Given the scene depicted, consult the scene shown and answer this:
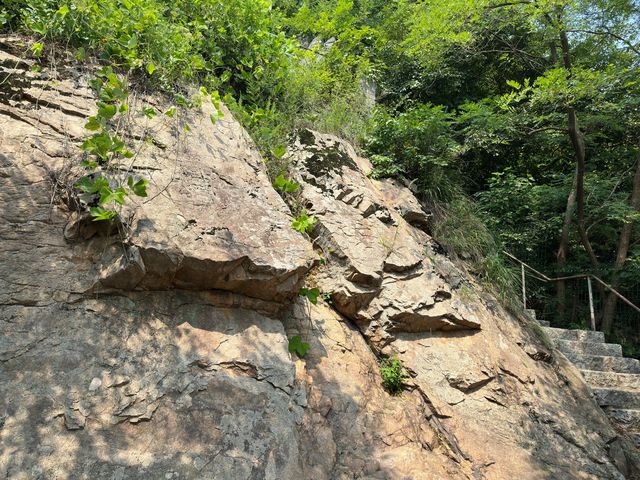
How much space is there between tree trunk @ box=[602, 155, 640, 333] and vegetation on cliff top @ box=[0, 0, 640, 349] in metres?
0.02

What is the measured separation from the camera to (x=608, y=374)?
536cm

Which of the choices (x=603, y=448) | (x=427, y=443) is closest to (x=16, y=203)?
(x=427, y=443)

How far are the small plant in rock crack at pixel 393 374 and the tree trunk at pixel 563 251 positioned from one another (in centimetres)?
568

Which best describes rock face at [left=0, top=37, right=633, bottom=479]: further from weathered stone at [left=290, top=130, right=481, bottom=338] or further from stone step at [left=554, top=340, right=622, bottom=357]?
stone step at [left=554, top=340, right=622, bottom=357]

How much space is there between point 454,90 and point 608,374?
20.3ft

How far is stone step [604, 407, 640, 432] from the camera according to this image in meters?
4.77

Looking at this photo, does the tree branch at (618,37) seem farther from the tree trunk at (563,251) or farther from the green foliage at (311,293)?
the green foliage at (311,293)

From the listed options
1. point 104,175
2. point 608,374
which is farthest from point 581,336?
point 104,175

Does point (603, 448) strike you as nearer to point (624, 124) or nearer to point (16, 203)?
point (16, 203)

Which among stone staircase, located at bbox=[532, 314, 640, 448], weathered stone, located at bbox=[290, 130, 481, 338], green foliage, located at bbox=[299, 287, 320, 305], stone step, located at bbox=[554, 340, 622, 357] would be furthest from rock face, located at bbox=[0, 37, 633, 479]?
stone step, located at bbox=[554, 340, 622, 357]

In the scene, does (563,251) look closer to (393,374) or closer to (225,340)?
(393,374)

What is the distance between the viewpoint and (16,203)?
291 centimetres

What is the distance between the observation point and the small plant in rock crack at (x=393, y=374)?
3.65 m

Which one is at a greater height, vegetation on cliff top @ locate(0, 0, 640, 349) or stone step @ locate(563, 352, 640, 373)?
vegetation on cliff top @ locate(0, 0, 640, 349)
